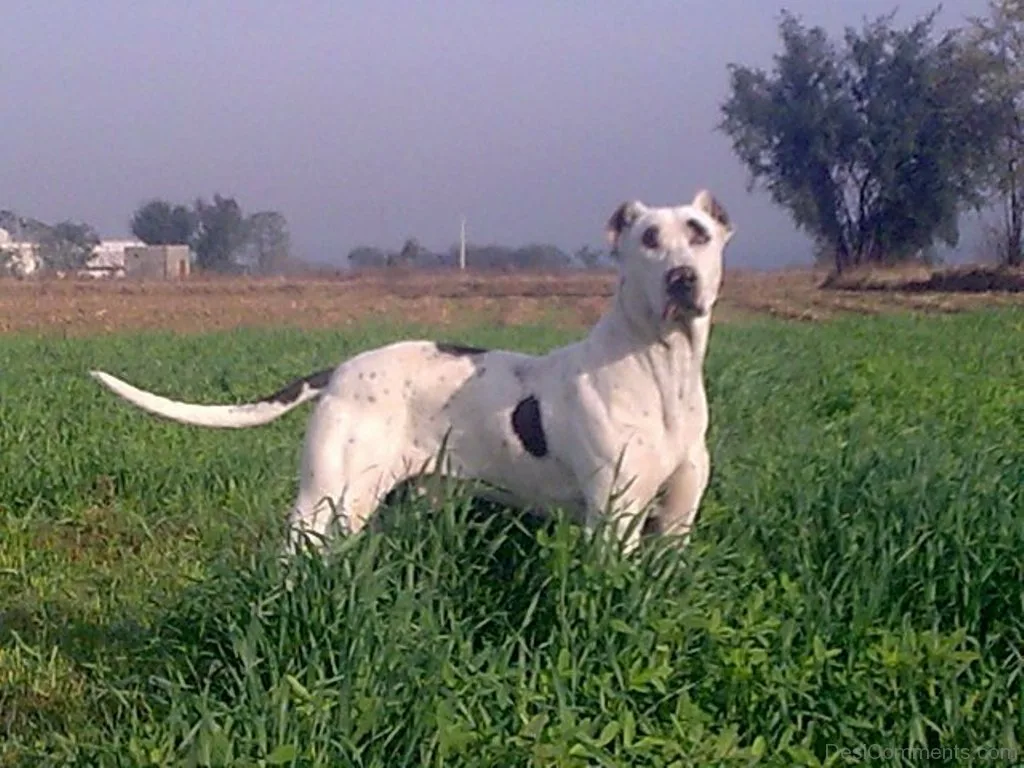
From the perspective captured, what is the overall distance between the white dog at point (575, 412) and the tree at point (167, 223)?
244ft

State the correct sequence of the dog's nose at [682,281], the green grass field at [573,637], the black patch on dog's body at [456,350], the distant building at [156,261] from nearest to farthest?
the green grass field at [573,637] < the dog's nose at [682,281] < the black patch on dog's body at [456,350] < the distant building at [156,261]

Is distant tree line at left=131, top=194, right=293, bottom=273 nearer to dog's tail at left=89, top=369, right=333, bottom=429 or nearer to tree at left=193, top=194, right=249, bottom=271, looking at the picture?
tree at left=193, top=194, right=249, bottom=271

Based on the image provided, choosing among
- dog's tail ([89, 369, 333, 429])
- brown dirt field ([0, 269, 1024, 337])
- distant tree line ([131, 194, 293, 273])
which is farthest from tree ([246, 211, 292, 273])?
dog's tail ([89, 369, 333, 429])

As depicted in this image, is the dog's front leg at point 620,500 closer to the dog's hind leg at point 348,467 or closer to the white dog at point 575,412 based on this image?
the white dog at point 575,412

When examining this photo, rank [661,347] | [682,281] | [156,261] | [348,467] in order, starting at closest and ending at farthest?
1. [682,281]
2. [661,347]
3. [348,467]
4. [156,261]

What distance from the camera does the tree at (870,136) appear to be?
45656mm

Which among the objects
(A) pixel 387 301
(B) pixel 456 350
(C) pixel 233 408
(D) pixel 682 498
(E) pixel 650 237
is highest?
(E) pixel 650 237

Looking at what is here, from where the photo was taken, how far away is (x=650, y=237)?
428 centimetres

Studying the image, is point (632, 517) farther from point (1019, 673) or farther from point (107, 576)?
point (107, 576)

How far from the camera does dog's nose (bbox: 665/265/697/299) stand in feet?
13.7

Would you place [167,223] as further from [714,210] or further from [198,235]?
[714,210]

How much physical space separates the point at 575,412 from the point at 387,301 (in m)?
30.5

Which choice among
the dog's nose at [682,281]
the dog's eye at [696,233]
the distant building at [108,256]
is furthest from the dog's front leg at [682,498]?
the distant building at [108,256]

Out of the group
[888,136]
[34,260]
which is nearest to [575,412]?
[888,136]
